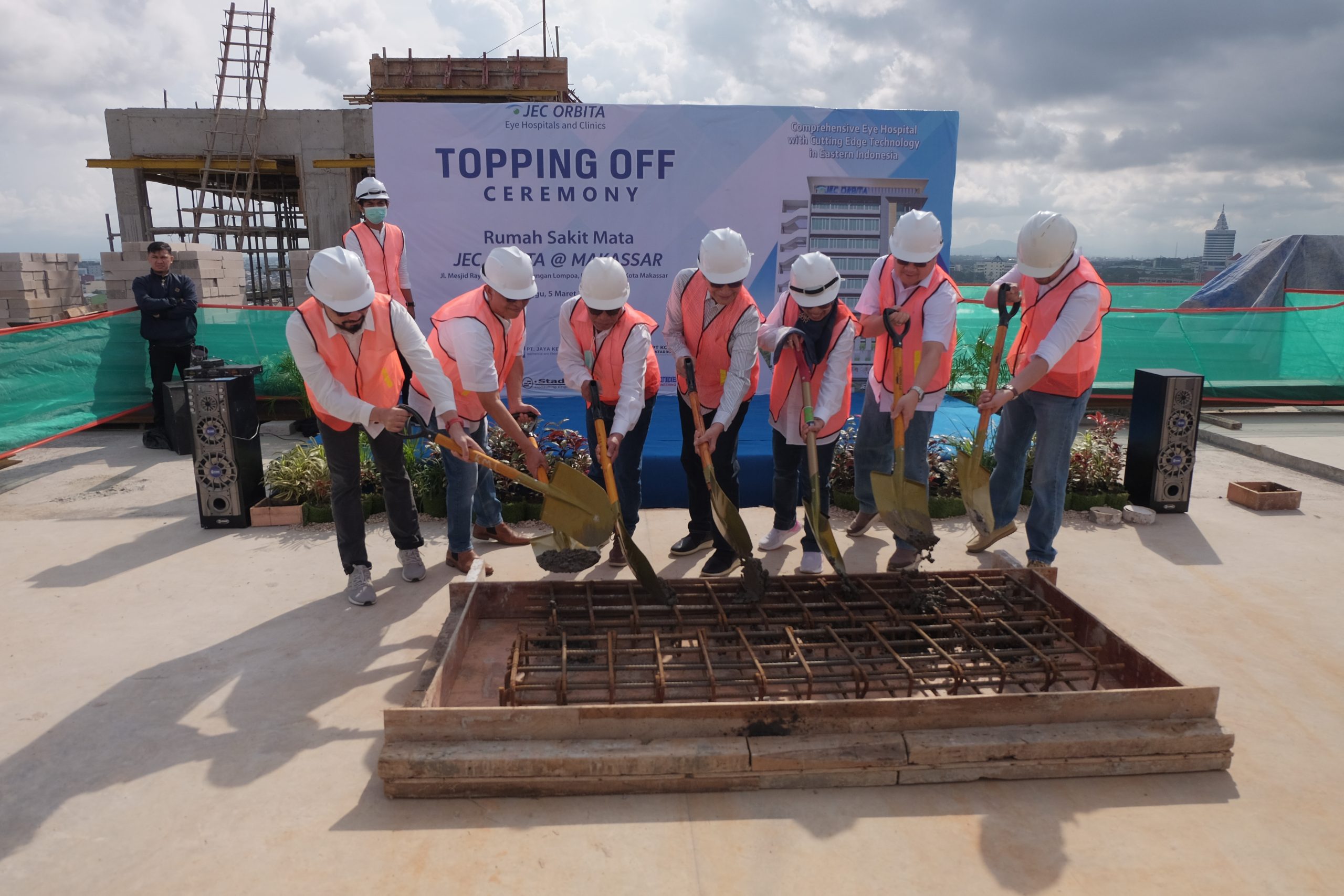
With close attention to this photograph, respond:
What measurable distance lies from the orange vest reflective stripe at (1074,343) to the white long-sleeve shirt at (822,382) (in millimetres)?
856

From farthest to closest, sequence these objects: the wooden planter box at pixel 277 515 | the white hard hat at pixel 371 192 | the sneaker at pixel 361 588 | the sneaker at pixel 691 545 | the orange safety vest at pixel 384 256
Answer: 1. the white hard hat at pixel 371 192
2. the orange safety vest at pixel 384 256
3. the wooden planter box at pixel 277 515
4. the sneaker at pixel 691 545
5. the sneaker at pixel 361 588

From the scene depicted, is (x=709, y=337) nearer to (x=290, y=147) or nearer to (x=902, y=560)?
(x=902, y=560)

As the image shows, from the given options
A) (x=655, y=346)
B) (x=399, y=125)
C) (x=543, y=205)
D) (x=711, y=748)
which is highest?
(x=399, y=125)

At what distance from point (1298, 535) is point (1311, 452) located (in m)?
A: 2.43

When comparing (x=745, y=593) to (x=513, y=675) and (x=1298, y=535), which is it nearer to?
(x=513, y=675)

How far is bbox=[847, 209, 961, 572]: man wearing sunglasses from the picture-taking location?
4.07m

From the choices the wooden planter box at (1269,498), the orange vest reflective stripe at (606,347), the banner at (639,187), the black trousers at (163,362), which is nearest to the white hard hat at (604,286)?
the orange vest reflective stripe at (606,347)

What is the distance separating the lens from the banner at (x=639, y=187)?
730 centimetres

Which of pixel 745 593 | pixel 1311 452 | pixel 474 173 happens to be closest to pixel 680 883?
pixel 745 593

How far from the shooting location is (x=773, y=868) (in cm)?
233

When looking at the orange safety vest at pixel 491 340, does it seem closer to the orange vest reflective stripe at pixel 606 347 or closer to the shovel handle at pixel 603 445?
the orange vest reflective stripe at pixel 606 347

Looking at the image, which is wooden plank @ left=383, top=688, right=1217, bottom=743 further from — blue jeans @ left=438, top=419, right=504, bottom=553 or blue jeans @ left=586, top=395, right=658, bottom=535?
blue jeans @ left=438, top=419, right=504, bottom=553

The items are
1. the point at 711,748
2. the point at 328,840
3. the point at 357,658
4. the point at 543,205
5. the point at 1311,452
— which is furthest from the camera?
the point at 543,205

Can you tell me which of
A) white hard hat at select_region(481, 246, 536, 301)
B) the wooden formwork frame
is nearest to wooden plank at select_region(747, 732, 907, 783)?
the wooden formwork frame
